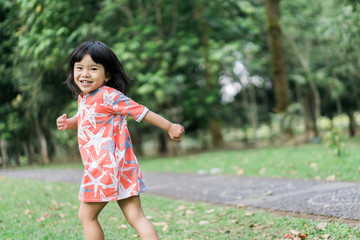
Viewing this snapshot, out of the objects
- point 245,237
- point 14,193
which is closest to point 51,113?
point 14,193

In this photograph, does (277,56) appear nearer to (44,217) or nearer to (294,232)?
(44,217)

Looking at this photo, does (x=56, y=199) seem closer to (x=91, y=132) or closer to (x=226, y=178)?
(x=226, y=178)

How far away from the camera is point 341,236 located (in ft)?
9.42

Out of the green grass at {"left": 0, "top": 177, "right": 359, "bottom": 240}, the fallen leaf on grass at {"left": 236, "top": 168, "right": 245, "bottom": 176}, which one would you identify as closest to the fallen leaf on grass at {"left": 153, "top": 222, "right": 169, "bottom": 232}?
the green grass at {"left": 0, "top": 177, "right": 359, "bottom": 240}

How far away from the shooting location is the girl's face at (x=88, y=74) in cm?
264

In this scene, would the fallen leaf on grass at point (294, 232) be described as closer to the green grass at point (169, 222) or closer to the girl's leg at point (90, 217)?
the green grass at point (169, 222)

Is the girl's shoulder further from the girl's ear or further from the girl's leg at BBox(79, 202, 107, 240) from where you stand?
the girl's leg at BBox(79, 202, 107, 240)

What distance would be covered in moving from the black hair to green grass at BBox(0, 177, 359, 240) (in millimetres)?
1560

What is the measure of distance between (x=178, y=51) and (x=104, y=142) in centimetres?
1106

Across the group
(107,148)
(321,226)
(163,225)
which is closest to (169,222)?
(163,225)

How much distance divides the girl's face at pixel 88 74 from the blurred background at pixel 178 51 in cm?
589

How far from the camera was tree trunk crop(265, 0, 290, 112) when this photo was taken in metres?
14.3

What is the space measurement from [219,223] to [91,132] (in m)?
1.93

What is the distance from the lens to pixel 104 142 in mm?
2527
